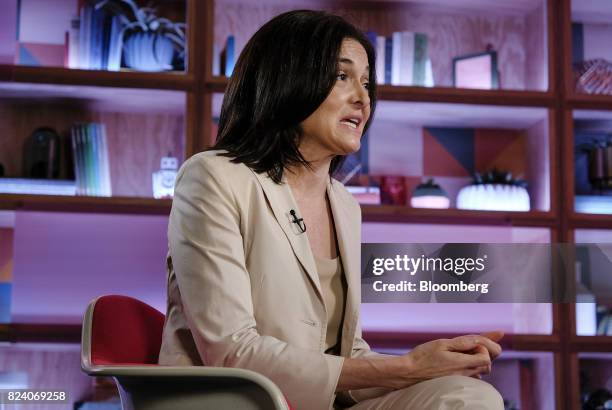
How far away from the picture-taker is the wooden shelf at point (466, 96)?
11.2 feet

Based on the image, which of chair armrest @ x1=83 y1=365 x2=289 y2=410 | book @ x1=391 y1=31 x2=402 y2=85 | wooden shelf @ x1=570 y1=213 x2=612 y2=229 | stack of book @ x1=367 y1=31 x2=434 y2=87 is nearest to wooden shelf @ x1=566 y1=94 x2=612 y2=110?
wooden shelf @ x1=570 y1=213 x2=612 y2=229

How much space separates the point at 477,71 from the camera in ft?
12.0

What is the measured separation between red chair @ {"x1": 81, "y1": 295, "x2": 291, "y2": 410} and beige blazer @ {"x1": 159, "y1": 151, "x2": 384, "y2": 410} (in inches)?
3.4

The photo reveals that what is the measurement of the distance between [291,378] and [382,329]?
81.6 inches

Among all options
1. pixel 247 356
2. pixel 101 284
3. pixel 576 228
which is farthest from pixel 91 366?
pixel 576 228

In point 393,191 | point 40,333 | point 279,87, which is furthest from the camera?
point 393,191

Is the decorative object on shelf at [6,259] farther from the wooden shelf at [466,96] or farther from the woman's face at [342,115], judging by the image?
the woman's face at [342,115]

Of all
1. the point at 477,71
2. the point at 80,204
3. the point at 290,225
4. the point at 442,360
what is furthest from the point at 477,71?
the point at 442,360

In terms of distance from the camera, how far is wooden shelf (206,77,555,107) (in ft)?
11.2

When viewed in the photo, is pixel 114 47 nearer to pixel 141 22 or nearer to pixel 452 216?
pixel 141 22

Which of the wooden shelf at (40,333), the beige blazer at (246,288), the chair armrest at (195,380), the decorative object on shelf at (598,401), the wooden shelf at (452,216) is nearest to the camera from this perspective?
the chair armrest at (195,380)

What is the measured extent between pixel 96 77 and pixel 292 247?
1.90 m

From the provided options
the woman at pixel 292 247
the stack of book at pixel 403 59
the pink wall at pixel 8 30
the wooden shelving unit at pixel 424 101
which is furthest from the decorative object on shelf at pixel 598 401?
the pink wall at pixel 8 30

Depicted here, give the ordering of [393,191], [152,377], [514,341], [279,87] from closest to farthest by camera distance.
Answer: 1. [152,377]
2. [279,87]
3. [514,341]
4. [393,191]
